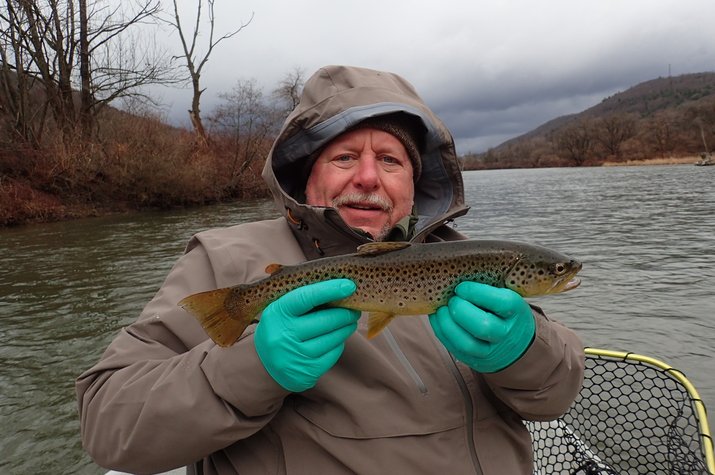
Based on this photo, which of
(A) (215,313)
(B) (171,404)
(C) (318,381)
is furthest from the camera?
(C) (318,381)

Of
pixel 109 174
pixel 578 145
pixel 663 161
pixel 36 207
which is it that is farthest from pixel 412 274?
pixel 578 145

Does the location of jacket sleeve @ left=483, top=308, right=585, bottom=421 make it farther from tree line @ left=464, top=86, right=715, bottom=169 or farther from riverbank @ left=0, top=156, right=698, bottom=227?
tree line @ left=464, top=86, right=715, bottom=169

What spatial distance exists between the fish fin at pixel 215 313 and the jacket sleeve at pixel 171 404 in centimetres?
6

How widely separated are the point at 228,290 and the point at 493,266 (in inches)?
51.7

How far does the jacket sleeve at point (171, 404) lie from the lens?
196 centimetres

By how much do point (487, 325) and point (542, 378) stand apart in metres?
0.42

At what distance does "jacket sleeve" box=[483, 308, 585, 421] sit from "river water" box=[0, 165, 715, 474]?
14.5 feet

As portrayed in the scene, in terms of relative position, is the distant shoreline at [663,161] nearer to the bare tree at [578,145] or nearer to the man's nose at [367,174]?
the bare tree at [578,145]

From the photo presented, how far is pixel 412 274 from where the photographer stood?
2.37 m

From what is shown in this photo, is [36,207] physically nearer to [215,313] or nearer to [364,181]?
[364,181]

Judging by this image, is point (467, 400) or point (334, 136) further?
point (334, 136)

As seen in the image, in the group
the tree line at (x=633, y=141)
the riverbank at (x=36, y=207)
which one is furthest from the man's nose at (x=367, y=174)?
the tree line at (x=633, y=141)

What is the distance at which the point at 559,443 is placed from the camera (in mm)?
3701

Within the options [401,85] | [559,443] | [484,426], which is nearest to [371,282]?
[484,426]
